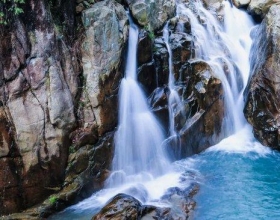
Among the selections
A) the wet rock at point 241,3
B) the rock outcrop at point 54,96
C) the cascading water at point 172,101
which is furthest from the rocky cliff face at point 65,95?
the wet rock at point 241,3

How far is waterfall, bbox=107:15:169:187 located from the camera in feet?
27.1

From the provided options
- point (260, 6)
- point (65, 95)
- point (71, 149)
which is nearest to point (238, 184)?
point (71, 149)

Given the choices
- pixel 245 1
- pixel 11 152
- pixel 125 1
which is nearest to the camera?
pixel 11 152

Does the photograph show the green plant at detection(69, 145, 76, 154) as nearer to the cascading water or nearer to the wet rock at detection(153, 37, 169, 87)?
the cascading water

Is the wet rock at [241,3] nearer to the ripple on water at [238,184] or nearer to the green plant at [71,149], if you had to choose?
the ripple on water at [238,184]

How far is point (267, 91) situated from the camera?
9.88 meters

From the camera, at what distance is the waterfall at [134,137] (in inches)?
326

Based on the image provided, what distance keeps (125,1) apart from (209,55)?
3.57 m

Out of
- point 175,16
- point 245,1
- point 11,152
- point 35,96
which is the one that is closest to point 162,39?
point 175,16

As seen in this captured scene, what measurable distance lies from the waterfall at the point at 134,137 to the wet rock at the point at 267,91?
3386mm

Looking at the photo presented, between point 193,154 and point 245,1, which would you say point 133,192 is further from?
point 245,1

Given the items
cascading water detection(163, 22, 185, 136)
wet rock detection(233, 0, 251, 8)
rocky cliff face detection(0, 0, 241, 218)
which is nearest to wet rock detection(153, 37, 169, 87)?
rocky cliff face detection(0, 0, 241, 218)

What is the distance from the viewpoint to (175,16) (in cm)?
1091

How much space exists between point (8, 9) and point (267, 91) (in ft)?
25.6
